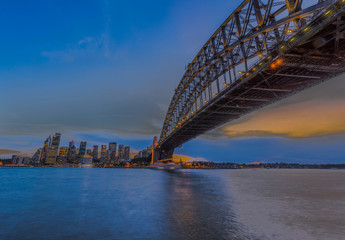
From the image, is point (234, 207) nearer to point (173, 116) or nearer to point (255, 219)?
point (255, 219)

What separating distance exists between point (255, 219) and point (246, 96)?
1992 cm

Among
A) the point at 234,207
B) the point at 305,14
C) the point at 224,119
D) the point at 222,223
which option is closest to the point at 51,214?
the point at 222,223

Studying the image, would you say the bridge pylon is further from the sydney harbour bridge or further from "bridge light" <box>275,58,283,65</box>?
"bridge light" <box>275,58,283,65</box>

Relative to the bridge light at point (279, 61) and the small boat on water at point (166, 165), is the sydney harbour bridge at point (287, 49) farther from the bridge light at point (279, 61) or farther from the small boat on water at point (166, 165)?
the small boat on water at point (166, 165)

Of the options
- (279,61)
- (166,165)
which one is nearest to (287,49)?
(279,61)

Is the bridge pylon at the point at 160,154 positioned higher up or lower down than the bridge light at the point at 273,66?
lower down

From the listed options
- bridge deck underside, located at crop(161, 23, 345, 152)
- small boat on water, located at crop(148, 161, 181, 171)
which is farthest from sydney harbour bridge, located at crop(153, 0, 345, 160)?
small boat on water, located at crop(148, 161, 181, 171)

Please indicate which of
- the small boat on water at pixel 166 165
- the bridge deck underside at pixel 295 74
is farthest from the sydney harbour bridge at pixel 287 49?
the small boat on water at pixel 166 165

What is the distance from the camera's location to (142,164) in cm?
15450

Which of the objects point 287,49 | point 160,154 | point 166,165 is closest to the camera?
point 287,49

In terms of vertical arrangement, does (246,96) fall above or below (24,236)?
above

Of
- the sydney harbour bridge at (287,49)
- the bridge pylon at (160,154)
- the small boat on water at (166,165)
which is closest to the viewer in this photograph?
the sydney harbour bridge at (287,49)

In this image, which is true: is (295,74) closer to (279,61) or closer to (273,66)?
(273,66)

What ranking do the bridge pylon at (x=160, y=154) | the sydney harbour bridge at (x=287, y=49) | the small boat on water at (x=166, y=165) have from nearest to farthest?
the sydney harbour bridge at (x=287, y=49) < the small boat on water at (x=166, y=165) < the bridge pylon at (x=160, y=154)
